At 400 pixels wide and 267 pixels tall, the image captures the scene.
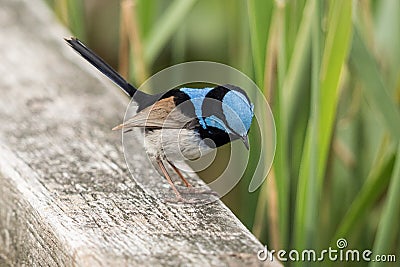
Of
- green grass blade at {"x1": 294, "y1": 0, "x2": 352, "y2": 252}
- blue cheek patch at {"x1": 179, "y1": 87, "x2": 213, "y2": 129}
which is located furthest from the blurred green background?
blue cheek patch at {"x1": 179, "y1": 87, "x2": 213, "y2": 129}

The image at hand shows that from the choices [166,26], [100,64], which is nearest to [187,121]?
[100,64]

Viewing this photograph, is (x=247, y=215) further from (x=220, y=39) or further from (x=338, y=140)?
(x=220, y=39)

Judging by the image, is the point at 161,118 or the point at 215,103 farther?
the point at 161,118

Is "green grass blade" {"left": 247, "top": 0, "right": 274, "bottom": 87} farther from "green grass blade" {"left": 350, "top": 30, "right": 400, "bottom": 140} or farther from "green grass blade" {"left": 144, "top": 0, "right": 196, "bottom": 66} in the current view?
"green grass blade" {"left": 144, "top": 0, "right": 196, "bottom": 66}

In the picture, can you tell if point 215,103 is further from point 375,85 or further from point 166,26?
point 166,26

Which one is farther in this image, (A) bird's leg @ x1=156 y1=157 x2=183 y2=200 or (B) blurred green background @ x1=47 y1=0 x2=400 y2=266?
(B) blurred green background @ x1=47 y1=0 x2=400 y2=266

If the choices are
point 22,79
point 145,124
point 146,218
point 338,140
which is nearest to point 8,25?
point 22,79

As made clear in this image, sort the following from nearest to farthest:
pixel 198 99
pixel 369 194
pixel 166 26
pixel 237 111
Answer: pixel 237 111
pixel 198 99
pixel 369 194
pixel 166 26

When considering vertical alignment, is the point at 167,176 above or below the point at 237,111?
below

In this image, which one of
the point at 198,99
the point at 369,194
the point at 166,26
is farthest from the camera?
the point at 166,26
